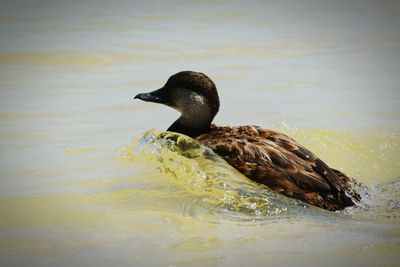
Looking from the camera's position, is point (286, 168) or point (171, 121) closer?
point (286, 168)

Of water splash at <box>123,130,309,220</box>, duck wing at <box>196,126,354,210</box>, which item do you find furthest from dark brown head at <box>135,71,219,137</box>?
duck wing at <box>196,126,354,210</box>

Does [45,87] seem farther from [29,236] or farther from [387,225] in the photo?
[387,225]

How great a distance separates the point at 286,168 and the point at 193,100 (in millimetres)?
1709

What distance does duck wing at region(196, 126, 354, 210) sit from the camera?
643 cm

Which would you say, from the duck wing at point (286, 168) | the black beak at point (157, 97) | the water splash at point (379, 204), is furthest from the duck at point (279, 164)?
the black beak at point (157, 97)

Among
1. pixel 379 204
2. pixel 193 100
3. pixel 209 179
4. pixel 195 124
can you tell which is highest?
pixel 193 100

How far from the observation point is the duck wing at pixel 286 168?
21.1 ft

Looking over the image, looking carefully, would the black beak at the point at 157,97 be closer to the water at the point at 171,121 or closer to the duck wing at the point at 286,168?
the water at the point at 171,121

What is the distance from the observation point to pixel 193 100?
7863 millimetres

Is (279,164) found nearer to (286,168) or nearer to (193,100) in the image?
(286,168)

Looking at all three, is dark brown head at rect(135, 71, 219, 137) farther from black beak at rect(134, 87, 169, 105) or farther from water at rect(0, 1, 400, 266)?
water at rect(0, 1, 400, 266)

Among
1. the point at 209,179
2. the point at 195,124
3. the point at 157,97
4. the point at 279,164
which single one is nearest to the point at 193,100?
the point at 195,124

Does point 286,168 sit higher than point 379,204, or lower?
higher

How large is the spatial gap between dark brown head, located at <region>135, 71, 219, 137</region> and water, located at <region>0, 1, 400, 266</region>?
1.46 ft
